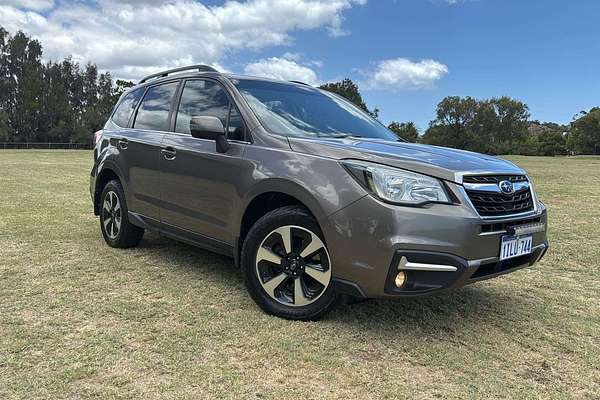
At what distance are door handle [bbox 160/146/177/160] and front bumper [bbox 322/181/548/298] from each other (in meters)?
1.85

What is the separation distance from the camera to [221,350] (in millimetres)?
3045

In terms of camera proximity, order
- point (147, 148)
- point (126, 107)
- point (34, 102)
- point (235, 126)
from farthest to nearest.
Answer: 1. point (34, 102)
2. point (126, 107)
3. point (147, 148)
4. point (235, 126)

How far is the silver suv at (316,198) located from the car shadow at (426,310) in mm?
299

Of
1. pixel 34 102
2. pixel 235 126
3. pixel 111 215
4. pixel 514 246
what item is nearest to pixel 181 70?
pixel 235 126

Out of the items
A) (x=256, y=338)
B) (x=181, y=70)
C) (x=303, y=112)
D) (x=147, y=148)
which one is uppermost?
(x=181, y=70)

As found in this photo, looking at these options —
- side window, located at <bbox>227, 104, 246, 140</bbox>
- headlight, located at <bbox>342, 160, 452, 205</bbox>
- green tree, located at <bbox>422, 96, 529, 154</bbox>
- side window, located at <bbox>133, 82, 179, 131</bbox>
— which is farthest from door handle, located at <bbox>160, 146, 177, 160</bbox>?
green tree, located at <bbox>422, 96, 529, 154</bbox>

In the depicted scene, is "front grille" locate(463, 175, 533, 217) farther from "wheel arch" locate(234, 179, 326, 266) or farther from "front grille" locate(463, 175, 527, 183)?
"wheel arch" locate(234, 179, 326, 266)

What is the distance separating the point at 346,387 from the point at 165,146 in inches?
109

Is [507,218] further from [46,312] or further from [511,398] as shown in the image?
[46,312]

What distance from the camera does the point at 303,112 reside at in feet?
13.9

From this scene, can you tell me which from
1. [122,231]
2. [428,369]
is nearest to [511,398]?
[428,369]

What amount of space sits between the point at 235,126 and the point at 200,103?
0.64 meters

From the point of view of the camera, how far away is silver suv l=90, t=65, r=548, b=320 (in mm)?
3010

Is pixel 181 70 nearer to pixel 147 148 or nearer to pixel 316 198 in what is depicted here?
pixel 147 148
